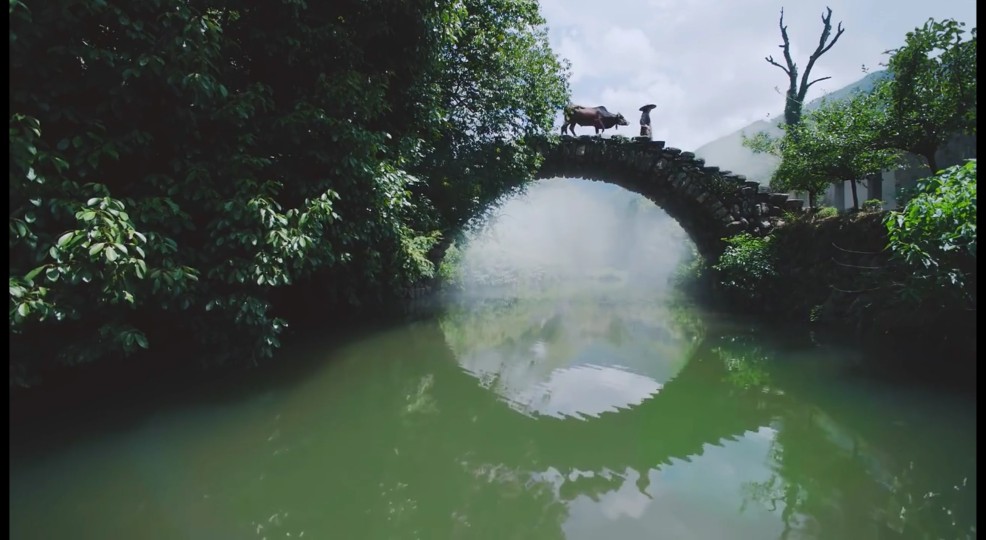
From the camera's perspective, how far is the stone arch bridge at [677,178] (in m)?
12.6

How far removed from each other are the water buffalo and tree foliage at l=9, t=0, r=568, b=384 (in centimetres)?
745

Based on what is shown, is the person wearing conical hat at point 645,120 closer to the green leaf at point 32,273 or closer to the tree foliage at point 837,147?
the tree foliage at point 837,147

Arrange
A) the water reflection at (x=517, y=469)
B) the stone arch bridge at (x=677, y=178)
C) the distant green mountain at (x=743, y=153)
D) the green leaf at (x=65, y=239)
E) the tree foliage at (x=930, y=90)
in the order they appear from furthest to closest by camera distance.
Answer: the distant green mountain at (x=743, y=153), the stone arch bridge at (x=677, y=178), the tree foliage at (x=930, y=90), the green leaf at (x=65, y=239), the water reflection at (x=517, y=469)

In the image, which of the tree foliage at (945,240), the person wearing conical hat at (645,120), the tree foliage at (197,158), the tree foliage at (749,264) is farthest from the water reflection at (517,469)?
the person wearing conical hat at (645,120)

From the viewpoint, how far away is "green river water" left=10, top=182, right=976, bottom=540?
9.24ft

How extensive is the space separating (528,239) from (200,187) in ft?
112

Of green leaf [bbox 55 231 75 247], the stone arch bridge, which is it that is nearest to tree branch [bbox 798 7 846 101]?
the stone arch bridge

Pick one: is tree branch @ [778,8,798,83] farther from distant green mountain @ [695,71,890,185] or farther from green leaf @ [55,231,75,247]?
green leaf @ [55,231,75,247]

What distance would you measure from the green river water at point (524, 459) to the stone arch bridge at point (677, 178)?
22.1 feet

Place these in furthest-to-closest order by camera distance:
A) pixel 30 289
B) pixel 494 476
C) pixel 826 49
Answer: pixel 826 49 < pixel 494 476 < pixel 30 289

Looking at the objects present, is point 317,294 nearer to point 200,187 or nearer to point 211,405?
point 211,405

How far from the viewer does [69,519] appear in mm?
2830

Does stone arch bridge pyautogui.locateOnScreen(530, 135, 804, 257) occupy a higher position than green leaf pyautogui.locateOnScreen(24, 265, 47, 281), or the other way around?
stone arch bridge pyautogui.locateOnScreen(530, 135, 804, 257)

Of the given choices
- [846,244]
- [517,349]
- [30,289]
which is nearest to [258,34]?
[30,289]
